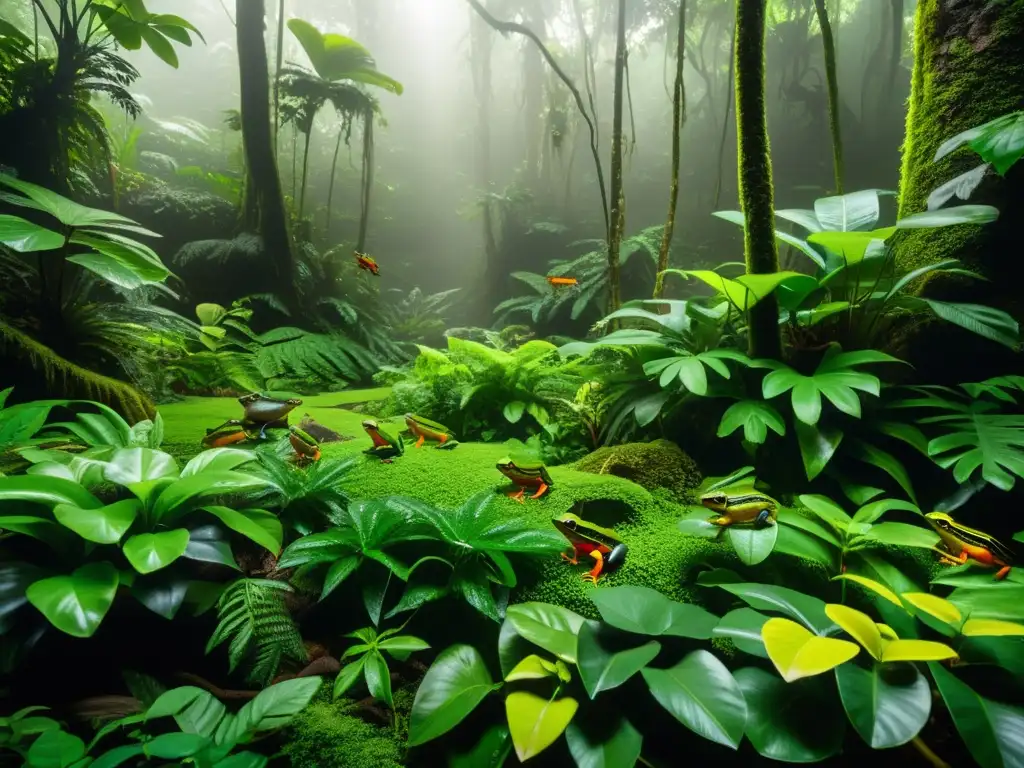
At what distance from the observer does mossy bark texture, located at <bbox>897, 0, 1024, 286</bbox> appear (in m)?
2.36

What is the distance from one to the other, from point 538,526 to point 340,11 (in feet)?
106

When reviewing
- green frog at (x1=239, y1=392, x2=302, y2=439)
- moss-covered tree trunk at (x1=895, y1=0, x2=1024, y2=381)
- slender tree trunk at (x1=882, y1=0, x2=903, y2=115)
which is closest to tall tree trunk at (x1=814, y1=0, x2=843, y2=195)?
moss-covered tree trunk at (x1=895, y1=0, x2=1024, y2=381)

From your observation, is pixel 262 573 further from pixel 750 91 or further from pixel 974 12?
pixel 974 12

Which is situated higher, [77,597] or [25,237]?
[25,237]

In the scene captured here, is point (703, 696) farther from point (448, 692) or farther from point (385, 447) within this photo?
point (385, 447)

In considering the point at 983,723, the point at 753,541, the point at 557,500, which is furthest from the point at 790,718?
the point at 557,500

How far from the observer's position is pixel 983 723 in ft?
3.58

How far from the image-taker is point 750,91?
7.43ft

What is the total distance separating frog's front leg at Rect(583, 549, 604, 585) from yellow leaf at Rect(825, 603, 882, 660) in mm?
656

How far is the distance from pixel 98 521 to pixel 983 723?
Answer: 2.27 meters

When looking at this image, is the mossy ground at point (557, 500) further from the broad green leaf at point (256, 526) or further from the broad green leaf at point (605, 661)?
the broad green leaf at point (256, 526)

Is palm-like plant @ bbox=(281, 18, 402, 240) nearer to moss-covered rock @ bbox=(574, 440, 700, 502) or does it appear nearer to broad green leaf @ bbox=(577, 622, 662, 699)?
moss-covered rock @ bbox=(574, 440, 700, 502)

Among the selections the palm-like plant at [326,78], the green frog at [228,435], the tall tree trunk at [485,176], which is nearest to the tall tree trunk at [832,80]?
the green frog at [228,435]

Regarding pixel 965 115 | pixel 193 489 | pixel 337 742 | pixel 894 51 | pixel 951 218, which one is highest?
pixel 894 51
